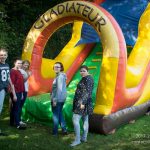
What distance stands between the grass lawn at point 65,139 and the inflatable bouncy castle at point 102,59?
0.21 meters

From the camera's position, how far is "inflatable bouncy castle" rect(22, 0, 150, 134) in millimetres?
6488

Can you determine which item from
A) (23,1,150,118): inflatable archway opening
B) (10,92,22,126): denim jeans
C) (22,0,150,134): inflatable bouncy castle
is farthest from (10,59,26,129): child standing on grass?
(23,1,150,118): inflatable archway opening

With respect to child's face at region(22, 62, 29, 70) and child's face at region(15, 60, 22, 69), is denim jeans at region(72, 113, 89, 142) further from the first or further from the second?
child's face at region(22, 62, 29, 70)

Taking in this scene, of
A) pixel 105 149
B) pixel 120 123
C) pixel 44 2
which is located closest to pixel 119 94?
pixel 120 123

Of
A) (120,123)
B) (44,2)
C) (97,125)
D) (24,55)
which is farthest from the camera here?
(44,2)

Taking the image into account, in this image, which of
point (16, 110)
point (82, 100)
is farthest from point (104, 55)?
point (16, 110)

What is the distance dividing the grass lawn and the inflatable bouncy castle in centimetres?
21

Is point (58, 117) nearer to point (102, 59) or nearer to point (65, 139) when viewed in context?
point (65, 139)

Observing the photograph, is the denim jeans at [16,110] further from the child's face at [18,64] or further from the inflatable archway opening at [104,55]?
the inflatable archway opening at [104,55]

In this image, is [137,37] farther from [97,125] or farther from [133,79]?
[97,125]

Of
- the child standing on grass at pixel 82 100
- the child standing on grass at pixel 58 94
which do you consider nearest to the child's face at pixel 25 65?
the child standing on grass at pixel 58 94

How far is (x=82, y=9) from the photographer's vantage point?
22.7 ft

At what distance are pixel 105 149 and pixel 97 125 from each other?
71cm

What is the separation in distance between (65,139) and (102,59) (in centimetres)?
215
